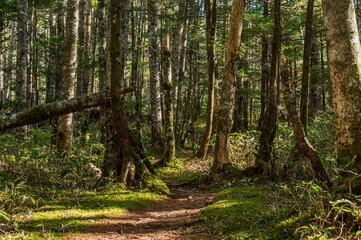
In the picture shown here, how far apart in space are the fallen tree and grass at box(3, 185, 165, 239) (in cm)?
186

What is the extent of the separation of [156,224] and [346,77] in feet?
11.9

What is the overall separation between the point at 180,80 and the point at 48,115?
11.0 metres

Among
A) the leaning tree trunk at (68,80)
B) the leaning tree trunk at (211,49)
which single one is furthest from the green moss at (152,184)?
the leaning tree trunk at (211,49)

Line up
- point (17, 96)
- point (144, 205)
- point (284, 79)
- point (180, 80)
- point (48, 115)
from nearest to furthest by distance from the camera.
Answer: point (284, 79) → point (144, 205) → point (48, 115) → point (17, 96) → point (180, 80)

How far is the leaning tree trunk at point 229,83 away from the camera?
7.79 meters

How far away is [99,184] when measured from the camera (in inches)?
243

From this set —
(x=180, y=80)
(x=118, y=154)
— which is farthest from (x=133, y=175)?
(x=180, y=80)

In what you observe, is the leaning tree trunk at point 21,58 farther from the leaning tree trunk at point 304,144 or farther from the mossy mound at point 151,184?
the leaning tree trunk at point 304,144

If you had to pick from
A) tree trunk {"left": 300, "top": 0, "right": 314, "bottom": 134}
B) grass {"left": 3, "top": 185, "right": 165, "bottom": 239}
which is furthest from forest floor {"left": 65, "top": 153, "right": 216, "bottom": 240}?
tree trunk {"left": 300, "top": 0, "right": 314, "bottom": 134}

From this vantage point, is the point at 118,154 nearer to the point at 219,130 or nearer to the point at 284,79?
the point at 219,130

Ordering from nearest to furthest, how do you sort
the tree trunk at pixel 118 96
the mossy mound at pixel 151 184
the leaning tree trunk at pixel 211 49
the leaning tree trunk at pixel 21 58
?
the tree trunk at pixel 118 96 < the mossy mound at pixel 151 184 < the leaning tree trunk at pixel 211 49 < the leaning tree trunk at pixel 21 58

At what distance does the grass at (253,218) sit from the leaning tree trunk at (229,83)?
236 centimetres

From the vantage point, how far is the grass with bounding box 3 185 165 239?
358 centimetres

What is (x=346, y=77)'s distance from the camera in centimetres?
270
